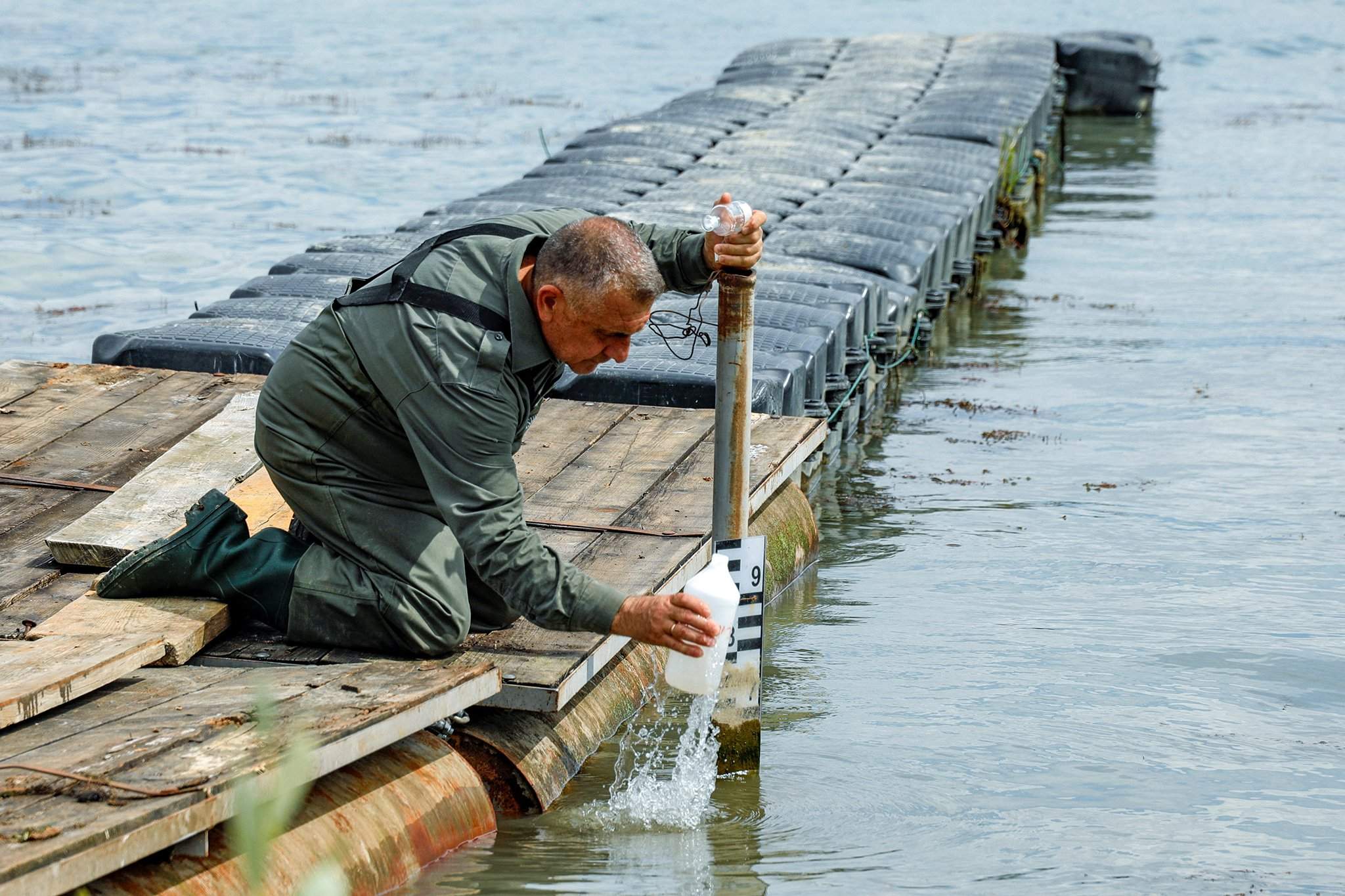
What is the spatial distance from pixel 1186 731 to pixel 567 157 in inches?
385

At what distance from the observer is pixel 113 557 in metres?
5.56

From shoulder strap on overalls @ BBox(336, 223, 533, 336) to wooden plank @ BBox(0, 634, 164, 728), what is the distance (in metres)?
1.11

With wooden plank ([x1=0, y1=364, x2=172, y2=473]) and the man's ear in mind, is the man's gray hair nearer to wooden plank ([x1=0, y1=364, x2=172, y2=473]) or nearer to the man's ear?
the man's ear

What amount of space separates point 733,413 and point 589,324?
0.65 meters

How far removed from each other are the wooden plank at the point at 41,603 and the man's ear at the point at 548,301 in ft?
5.71

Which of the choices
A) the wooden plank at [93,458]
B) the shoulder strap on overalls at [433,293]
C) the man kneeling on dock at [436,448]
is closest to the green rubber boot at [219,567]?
the man kneeling on dock at [436,448]

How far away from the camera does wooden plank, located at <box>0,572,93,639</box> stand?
5121 millimetres

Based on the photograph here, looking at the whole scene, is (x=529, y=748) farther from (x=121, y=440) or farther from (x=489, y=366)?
(x=121, y=440)

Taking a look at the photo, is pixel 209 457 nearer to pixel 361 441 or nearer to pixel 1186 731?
pixel 361 441

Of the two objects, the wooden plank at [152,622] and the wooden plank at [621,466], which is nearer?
→ the wooden plank at [152,622]

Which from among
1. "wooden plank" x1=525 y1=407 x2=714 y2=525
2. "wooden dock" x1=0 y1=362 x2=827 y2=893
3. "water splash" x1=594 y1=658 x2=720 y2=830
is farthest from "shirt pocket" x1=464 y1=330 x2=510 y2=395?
"wooden plank" x1=525 y1=407 x2=714 y2=525

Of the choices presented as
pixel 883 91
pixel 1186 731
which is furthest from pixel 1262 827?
pixel 883 91

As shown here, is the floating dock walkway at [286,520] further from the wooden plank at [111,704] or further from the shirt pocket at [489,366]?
the shirt pocket at [489,366]

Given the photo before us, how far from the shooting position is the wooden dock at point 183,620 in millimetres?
3865
